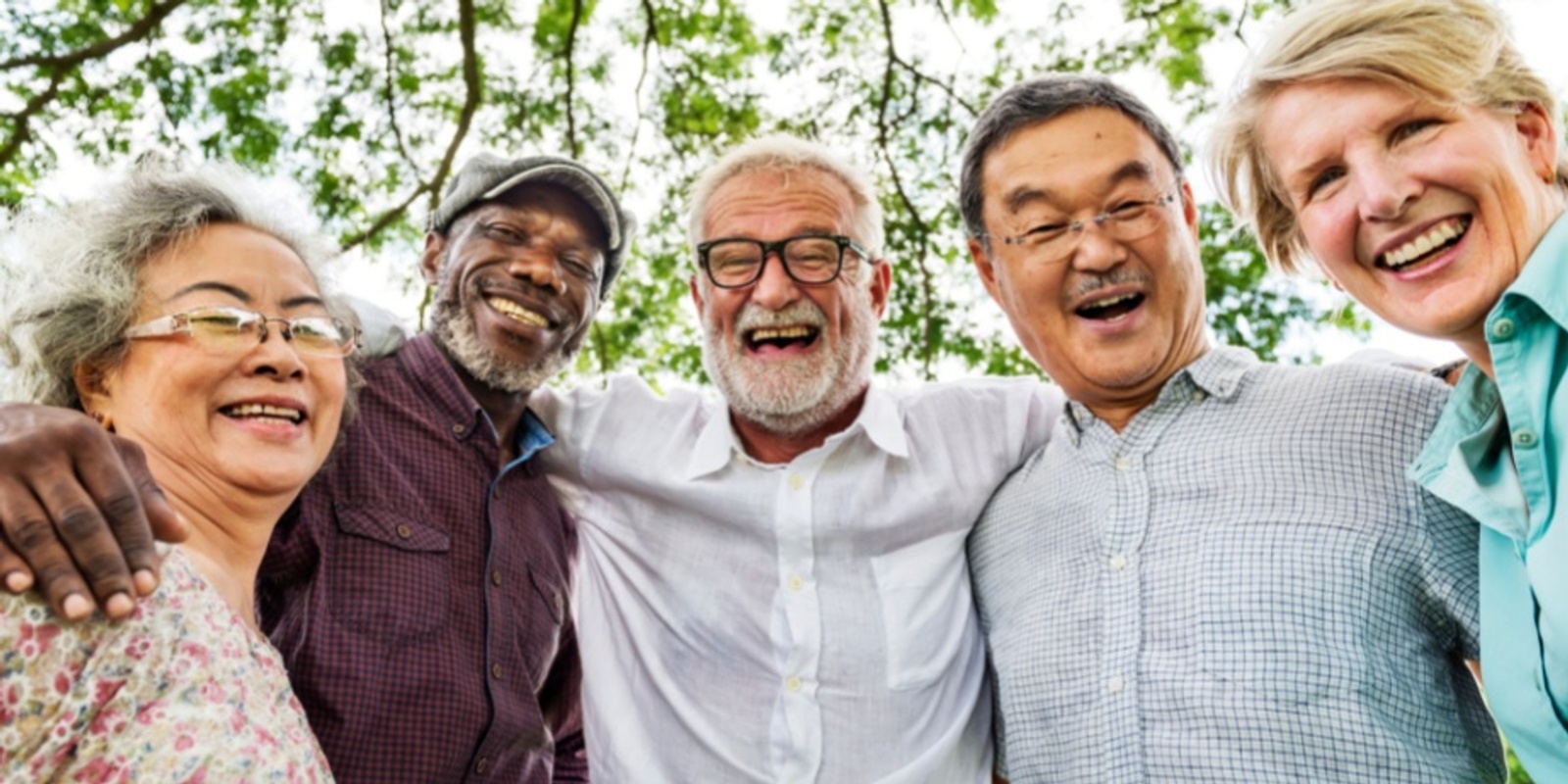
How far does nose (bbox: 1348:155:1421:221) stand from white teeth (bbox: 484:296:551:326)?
215cm

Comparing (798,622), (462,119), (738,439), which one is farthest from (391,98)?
(798,622)

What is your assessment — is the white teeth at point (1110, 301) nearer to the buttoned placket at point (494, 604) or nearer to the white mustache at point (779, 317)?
the white mustache at point (779, 317)

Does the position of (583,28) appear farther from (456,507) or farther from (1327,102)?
(1327,102)

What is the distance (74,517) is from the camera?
1.53 metres

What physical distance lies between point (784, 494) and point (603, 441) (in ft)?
1.99

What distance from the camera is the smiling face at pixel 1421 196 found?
76.7 inches

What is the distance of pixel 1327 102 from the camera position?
2.13 m

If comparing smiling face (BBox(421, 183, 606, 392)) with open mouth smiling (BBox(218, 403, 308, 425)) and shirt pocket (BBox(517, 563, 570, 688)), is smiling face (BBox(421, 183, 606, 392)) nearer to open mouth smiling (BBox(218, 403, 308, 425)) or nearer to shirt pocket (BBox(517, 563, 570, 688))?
shirt pocket (BBox(517, 563, 570, 688))

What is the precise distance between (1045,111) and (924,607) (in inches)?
51.4

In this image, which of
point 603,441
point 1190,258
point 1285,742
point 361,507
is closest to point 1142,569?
point 1285,742

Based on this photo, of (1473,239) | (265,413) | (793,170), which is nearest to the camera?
(1473,239)

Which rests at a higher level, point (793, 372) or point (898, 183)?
point (898, 183)

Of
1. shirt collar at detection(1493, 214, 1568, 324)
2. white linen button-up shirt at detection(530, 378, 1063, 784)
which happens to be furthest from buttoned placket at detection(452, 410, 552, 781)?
shirt collar at detection(1493, 214, 1568, 324)

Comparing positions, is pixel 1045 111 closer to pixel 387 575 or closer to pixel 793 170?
pixel 793 170
